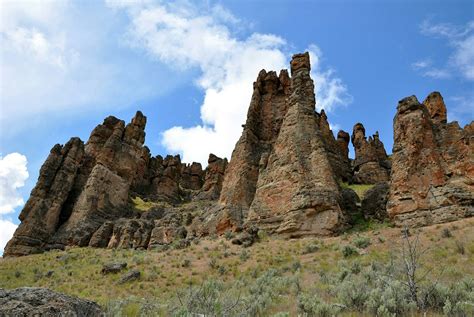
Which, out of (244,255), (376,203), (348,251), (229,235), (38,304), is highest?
(376,203)

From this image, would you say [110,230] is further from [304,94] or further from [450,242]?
[450,242]

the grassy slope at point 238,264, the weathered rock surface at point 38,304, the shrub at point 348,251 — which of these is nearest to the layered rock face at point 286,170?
the grassy slope at point 238,264

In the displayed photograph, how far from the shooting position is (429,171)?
22.2 m

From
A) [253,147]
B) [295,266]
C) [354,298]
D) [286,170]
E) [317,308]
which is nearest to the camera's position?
[317,308]

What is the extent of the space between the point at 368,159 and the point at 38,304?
46186 mm

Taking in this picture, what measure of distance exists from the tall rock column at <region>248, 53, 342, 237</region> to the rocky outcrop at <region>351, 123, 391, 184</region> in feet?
39.7

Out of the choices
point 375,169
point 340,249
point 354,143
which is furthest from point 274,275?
point 354,143

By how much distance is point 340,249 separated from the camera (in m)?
19.3

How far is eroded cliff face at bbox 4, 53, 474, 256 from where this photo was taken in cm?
2238

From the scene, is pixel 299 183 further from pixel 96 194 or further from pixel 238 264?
pixel 96 194

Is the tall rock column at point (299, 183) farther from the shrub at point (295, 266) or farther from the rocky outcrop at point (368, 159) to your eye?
the rocky outcrop at point (368, 159)

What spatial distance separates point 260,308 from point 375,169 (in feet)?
131

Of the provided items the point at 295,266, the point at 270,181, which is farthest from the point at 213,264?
the point at 270,181

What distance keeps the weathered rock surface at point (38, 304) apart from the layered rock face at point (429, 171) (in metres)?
19.1
